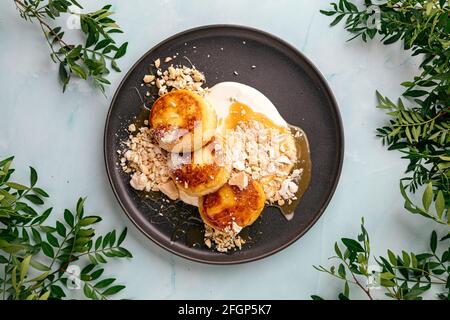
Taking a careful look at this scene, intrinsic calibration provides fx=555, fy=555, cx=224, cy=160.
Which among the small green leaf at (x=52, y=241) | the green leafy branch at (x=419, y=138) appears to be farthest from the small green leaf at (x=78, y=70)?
the green leafy branch at (x=419, y=138)

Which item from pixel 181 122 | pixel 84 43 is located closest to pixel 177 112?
pixel 181 122

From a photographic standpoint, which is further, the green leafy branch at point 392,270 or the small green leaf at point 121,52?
the small green leaf at point 121,52

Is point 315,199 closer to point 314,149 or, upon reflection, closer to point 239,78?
point 314,149

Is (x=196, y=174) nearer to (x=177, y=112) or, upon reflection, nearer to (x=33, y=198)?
(x=177, y=112)

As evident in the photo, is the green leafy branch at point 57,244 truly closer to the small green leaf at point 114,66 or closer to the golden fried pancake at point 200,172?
the golden fried pancake at point 200,172
